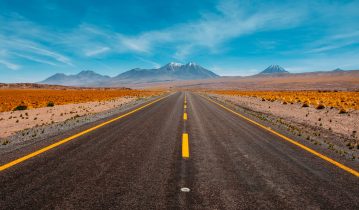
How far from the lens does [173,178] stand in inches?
171

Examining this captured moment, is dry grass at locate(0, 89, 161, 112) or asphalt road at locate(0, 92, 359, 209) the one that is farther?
dry grass at locate(0, 89, 161, 112)

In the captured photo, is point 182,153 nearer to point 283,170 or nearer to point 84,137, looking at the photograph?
point 283,170

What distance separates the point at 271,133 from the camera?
A: 9242 mm

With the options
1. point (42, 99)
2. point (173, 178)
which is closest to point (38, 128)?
point (173, 178)

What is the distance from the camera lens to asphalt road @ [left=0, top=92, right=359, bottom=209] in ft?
11.5

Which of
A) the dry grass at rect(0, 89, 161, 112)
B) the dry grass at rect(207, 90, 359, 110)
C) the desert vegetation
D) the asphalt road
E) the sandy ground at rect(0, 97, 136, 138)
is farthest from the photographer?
the dry grass at rect(0, 89, 161, 112)

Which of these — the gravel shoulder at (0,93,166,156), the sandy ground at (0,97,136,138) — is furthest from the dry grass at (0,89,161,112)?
the gravel shoulder at (0,93,166,156)

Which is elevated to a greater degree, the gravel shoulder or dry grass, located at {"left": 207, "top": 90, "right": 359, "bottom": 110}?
the gravel shoulder

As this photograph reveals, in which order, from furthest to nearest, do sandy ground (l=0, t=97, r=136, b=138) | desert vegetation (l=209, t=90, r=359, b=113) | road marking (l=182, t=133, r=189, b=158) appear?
desert vegetation (l=209, t=90, r=359, b=113) → sandy ground (l=0, t=97, r=136, b=138) → road marking (l=182, t=133, r=189, b=158)

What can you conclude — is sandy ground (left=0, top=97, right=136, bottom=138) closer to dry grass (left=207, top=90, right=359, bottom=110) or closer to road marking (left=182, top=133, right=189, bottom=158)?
road marking (left=182, top=133, right=189, bottom=158)

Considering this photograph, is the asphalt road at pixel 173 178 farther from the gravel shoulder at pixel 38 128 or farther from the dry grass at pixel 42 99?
the dry grass at pixel 42 99

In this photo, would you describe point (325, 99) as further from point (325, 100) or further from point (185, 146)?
point (185, 146)

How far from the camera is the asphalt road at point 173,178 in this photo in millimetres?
3494

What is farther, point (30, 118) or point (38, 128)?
point (30, 118)
